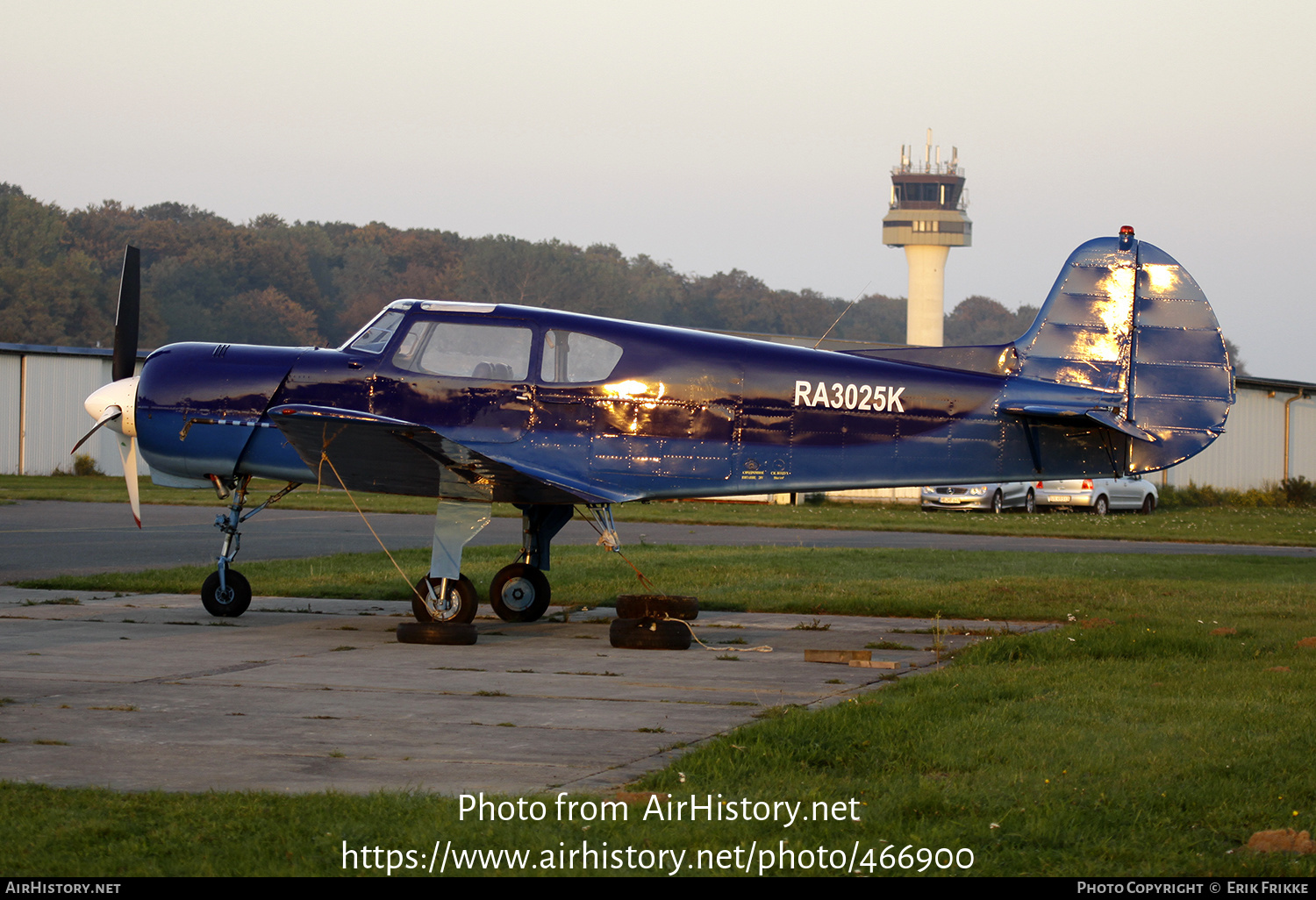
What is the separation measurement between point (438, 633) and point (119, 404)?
12.5ft

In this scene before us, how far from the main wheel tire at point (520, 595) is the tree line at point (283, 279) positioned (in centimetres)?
5365

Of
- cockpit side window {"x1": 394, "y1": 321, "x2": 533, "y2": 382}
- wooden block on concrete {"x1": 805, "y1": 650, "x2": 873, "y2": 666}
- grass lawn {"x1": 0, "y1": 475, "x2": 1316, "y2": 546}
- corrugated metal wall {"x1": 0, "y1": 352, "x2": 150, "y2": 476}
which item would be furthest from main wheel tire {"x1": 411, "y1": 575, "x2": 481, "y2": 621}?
corrugated metal wall {"x1": 0, "y1": 352, "x2": 150, "y2": 476}

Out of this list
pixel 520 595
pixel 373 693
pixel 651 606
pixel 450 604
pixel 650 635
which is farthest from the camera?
pixel 520 595

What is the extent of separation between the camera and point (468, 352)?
36.2 ft

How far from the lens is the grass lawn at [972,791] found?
444cm

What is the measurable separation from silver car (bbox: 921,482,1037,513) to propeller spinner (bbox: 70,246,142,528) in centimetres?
2573

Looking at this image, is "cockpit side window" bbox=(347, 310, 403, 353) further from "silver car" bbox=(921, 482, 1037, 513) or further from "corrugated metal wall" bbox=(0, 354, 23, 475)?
"corrugated metal wall" bbox=(0, 354, 23, 475)

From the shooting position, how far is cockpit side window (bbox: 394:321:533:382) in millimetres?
10992

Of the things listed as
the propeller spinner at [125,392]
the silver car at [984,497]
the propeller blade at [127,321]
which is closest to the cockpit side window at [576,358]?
the propeller spinner at [125,392]

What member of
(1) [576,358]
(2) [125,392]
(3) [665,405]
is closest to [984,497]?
(3) [665,405]

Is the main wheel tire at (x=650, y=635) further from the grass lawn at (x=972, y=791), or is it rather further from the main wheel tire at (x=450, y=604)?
the grass lawn at (x=972, y=791)

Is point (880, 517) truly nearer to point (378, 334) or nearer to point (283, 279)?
point (378, 334)

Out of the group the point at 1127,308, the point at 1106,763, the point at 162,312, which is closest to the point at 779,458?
the point at 1127,308

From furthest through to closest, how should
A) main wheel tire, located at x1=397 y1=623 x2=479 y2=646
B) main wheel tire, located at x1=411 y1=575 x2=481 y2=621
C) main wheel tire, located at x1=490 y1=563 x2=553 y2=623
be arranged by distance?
main wheel tire, located at x1=490 y1=563 x2=553 y2=623 < main wheel tire, located at x1=411 y1=575 x2=481 y2=621 < main wheel tire, located at x1=397 y1=623 x2=479 y2=646
